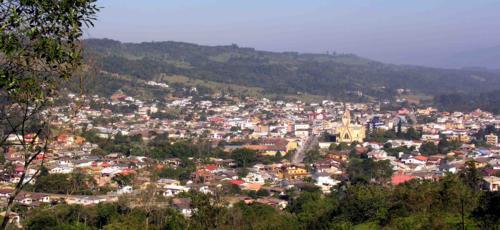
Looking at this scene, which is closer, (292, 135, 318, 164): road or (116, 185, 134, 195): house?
(116, 185, 134, 195): house

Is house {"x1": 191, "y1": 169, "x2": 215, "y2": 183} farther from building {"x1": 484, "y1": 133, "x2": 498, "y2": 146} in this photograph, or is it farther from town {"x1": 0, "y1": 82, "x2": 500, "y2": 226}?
building {"x1": 484, "y1": 133, "x2": 498, "y2": 146}

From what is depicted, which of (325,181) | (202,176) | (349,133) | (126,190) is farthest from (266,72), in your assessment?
(126,190)

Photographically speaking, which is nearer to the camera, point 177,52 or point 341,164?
point 341,164

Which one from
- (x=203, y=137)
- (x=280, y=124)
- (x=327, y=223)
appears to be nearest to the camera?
(x=327, y=223)

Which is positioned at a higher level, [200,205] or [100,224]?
[200,205]

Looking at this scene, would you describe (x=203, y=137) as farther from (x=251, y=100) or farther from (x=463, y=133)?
(x=251, y=100)

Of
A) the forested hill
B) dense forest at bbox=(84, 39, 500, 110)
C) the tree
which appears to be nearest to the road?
dense forest at bbox=(84, 39, 500, 110)

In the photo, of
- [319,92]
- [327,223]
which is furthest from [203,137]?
[319,92]

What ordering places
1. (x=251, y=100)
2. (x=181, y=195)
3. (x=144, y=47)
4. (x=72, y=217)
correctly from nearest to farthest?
(x=72, y=217), (x=181, y=195), (x=251, y=100), (x=144, y=47)
